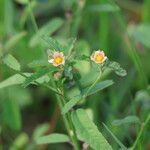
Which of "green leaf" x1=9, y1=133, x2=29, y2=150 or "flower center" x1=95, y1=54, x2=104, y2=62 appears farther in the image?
"green leaf" x1=9, y1=133, x2=29, y2=150

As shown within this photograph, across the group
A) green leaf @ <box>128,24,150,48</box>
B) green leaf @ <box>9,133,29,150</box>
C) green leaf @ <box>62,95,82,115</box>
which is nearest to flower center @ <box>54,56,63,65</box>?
green leaf @ <box>62,95,82,115</box>

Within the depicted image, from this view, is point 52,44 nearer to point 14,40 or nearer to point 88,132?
point 88,132

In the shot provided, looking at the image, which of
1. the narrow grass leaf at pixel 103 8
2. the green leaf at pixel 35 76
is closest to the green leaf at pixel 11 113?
the narrow grass leaf at pixel 103 8

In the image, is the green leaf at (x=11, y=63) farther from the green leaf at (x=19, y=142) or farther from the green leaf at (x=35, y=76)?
the green leaf at (x=19, y=142)

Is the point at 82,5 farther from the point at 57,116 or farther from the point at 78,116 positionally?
the point at 78,116

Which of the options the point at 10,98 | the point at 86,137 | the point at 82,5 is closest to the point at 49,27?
the point at 82,5

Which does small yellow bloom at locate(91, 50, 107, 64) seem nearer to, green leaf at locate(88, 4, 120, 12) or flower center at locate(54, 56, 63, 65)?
flower center at locate(54, 56, 63, 65)
